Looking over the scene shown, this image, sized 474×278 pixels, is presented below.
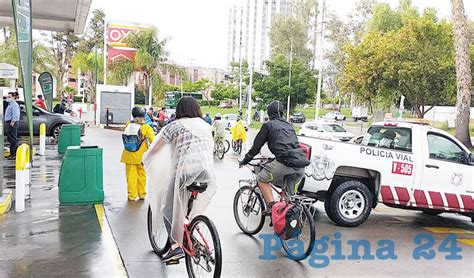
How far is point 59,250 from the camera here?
5.79 metres

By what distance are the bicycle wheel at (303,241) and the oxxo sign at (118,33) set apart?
3655 cm

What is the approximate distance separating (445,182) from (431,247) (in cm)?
149

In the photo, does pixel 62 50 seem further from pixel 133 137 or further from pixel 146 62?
pixel 133 137

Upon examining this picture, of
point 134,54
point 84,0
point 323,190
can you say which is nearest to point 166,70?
point 134,54

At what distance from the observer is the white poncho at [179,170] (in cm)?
486

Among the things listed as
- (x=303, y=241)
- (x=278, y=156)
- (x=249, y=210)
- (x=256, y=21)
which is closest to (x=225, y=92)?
(x=256, y=21)

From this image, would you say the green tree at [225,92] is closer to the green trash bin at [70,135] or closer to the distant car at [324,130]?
the distant car at [324,130]

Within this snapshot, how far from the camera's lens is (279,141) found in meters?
6.39

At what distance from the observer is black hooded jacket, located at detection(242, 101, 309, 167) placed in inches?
249

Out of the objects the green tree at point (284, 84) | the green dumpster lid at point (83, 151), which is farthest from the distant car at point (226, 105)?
the green dumpster lid at point (83, 151)

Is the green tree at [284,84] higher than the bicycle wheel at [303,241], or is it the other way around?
the green tree at [284,84]

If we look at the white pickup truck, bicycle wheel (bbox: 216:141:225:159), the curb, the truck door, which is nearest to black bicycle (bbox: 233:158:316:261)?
the white pickup truck

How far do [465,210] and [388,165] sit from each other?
1.59m

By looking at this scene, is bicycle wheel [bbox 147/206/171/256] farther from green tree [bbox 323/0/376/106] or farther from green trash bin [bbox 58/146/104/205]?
green tree [bbox 323/0/376/106]
